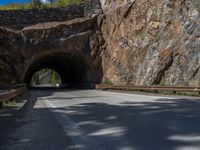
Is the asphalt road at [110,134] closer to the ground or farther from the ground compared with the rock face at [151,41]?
closer to the ground

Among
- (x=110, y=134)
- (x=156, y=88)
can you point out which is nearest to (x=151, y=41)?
(x=156, y=88)

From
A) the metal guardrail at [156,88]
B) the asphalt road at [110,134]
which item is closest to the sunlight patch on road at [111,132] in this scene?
the asphalt road at [110,134]

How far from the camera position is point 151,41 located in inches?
1172

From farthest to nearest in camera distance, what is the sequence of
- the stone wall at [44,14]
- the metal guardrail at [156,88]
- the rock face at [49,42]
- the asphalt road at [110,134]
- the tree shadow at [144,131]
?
the stone wall at [44,14] → the rock face at [49,42] → the metal guardrail at [156,88] → the asphalt road at [110,134] → the tree shadow at [144,131]

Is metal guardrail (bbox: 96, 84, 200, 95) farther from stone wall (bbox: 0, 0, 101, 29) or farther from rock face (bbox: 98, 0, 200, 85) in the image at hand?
stone wall (bbox: 0, 0, 101, 29)

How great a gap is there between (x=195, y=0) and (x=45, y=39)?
1707cm

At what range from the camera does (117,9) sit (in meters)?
36.0

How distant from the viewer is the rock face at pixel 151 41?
82.5 feet

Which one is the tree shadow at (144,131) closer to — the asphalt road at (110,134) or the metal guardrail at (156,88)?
the asphalt road at (110,134)

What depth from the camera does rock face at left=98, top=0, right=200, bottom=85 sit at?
990 inches

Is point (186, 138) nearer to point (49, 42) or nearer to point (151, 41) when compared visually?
point (151, 41)

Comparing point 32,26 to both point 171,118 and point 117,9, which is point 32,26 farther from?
point 171,118

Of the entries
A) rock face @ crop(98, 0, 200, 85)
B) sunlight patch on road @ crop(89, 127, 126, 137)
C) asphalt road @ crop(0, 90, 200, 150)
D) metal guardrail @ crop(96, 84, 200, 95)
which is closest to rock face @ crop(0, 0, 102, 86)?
rock face @ crop(98, 0, 200, 85)

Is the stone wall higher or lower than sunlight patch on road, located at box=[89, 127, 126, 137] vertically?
higher
